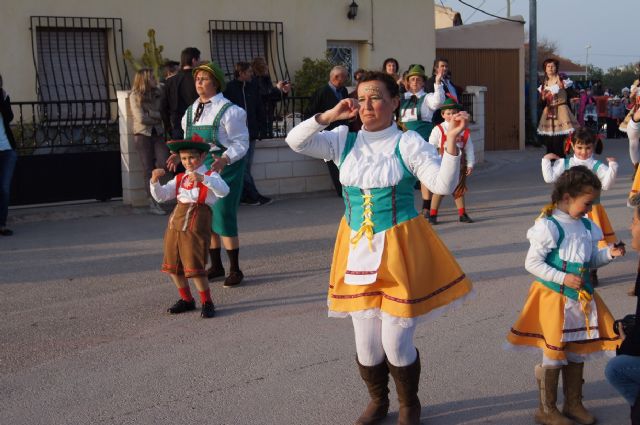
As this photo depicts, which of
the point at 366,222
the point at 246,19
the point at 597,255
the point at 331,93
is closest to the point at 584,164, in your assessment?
the point at 597,255

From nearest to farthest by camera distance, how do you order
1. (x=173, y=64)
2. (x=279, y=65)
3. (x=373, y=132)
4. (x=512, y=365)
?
1. (x=373, y=132)
2. (x=512, y=365)
3. (x=173, y=64)
4. (x=279, y=65)

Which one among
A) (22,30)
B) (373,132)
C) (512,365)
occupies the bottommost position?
(512,365)

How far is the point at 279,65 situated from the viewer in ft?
57.2

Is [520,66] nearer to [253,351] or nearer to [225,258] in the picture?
[225,258]

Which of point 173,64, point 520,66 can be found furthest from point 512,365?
point 520,66

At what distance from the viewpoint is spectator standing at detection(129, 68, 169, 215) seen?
11.3m

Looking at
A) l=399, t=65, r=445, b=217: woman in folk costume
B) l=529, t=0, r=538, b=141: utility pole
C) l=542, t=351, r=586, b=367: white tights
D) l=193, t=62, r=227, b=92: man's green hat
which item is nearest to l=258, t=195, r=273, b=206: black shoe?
l=399, t=65, r=445, b=217: woman in folk costume

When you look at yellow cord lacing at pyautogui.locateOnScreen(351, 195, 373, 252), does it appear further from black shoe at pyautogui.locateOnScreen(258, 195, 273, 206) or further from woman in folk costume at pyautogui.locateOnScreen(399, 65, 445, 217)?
black shoe at pyautogui.locateOnScreen(258, 195, 273, 206)

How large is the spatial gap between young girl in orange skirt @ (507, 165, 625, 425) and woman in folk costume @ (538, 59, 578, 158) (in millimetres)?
7311

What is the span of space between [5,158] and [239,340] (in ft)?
17.8

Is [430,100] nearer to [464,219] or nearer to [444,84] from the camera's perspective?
[444,84]

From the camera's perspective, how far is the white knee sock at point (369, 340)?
4488mm

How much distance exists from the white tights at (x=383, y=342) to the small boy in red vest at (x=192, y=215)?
243 cm

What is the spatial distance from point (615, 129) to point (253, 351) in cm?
2401
